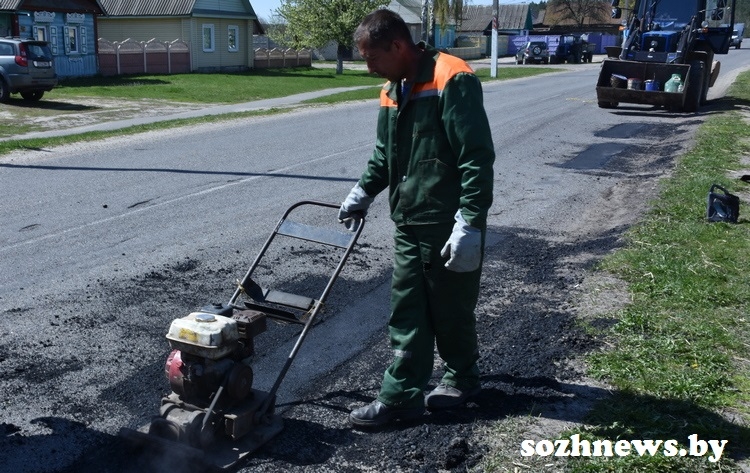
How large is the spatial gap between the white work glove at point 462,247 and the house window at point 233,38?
41.3m

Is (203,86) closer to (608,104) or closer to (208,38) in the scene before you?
(208,38)

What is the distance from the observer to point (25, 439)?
3.94m

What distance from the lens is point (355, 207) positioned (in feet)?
14.6

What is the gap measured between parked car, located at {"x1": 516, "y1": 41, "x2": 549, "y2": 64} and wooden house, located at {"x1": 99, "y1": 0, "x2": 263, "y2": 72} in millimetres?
22162

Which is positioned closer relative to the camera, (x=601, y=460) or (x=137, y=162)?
(x=601, y=460)

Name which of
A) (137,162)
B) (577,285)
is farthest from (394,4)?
(577,285)

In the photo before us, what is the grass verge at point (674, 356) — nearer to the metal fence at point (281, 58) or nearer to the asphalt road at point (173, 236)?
the asphalt road at point (173, 236)

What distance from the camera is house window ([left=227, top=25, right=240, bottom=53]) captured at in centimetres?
4325

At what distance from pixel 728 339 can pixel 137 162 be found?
9817mm

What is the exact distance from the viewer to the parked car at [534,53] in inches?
2260

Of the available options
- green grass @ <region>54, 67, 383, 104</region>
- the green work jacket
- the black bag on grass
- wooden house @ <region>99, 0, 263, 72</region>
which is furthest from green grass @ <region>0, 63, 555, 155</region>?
the green work jacket

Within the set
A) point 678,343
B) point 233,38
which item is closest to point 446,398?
point 678,343

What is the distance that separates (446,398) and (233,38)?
41936mm

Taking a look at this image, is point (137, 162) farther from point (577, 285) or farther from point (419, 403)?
point (419, 403)
